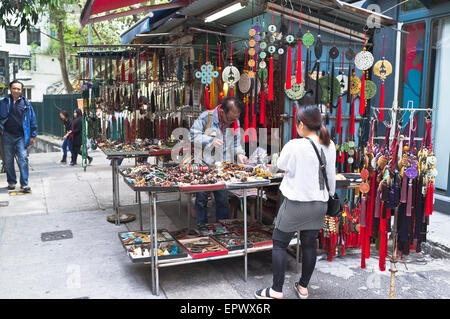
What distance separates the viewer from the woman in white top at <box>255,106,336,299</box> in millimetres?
2910

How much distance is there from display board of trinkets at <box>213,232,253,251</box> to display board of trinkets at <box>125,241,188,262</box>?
1.29ft

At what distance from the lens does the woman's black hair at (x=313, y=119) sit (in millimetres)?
2928

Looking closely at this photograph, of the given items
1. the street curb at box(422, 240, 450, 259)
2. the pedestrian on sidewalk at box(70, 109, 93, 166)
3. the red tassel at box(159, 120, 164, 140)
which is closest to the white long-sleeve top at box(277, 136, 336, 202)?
the street curb at box(422, 240, 450, 259)

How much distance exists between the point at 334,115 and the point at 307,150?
6.76 feet

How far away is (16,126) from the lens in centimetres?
672

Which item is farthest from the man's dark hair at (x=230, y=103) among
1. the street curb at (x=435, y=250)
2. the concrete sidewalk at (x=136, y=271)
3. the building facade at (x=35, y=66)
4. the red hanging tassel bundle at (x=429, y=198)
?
the building facade at (x=35, y=66)

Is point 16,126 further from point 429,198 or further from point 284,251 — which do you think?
point 429,198

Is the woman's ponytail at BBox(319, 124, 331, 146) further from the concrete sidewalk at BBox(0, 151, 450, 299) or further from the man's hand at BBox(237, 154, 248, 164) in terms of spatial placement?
the man's hand at BBox(237, 154, 248, 164)

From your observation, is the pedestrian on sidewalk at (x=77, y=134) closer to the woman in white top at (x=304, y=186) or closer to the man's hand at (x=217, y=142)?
the man's hand at (x=217, y=142)

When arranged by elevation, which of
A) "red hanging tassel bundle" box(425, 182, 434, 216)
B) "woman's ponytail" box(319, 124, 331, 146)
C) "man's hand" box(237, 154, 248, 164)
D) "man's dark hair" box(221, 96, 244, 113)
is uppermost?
"man's dark hair" box(221, 96, 244, 113)

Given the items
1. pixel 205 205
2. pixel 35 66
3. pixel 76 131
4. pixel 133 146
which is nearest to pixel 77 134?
pixel 76 131

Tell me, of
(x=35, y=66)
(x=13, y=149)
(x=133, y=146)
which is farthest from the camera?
(x=35, y=66)

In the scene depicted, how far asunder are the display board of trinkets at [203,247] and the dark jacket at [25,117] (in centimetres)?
439

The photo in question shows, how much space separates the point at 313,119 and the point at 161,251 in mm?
1762
